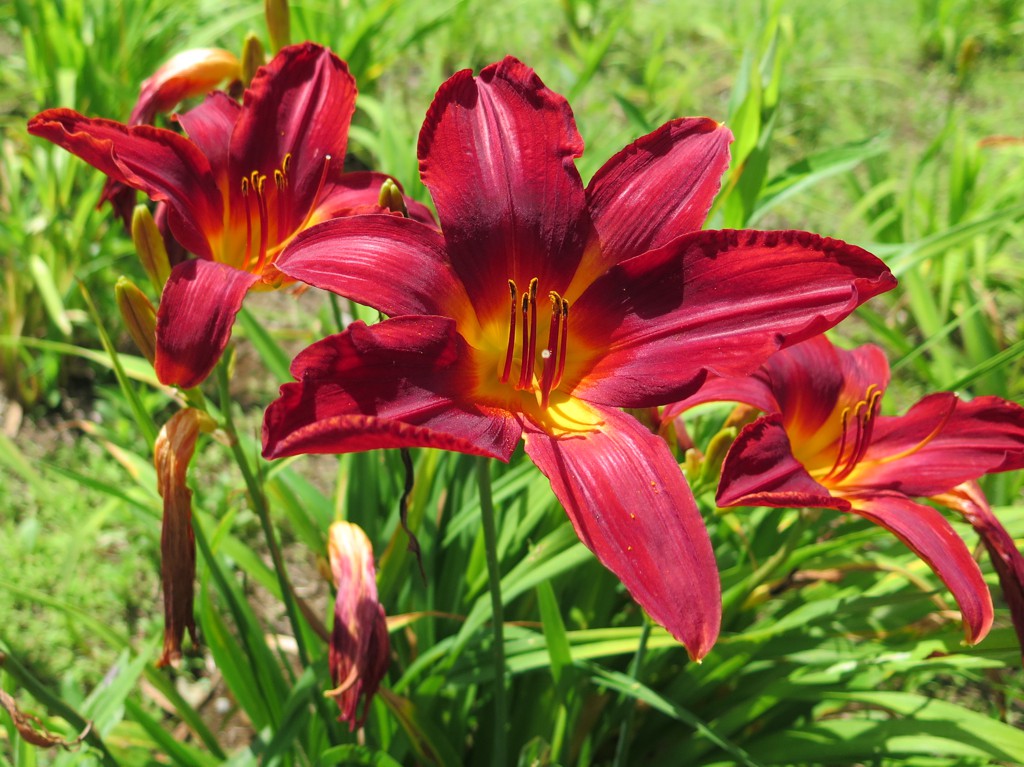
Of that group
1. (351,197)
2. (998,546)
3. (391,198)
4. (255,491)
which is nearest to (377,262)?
(391,198)

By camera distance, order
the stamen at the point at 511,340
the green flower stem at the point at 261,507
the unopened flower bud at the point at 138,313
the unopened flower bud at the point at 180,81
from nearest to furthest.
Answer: the stamen at the point at 511,340 < the unopened flower bud at the point at 138,313 < the green flower stem at the point at 261,507 < the unopened flower bud at the point at 180,81

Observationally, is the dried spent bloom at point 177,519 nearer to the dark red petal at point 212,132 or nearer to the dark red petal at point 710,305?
the dark red petal at point 212,132

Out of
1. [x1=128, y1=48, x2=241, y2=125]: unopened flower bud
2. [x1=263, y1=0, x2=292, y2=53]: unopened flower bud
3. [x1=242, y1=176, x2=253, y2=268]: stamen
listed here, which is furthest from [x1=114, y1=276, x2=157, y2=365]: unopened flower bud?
[x1=263, y1=0, x2=292, y2=53]: unopened flower bud

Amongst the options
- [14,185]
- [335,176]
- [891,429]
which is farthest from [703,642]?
[14,185]

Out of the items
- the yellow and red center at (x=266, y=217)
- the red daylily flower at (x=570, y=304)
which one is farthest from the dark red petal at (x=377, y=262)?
the yellow and red center at (x=266, y=217)

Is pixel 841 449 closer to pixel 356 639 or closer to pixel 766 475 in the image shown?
pixel 766 475

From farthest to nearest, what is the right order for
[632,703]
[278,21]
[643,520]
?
[278,21], [632,703], [643,520]
